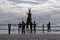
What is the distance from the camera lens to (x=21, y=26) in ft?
121

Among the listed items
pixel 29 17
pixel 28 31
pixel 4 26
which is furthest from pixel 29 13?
pixel 4 26

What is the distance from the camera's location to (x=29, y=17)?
34.6 metres

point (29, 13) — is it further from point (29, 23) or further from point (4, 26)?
point (4, 26)

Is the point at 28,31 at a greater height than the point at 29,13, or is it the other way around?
the point at 29,13

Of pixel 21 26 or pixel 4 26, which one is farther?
pixel 4 26

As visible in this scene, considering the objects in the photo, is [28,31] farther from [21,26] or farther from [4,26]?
[4,26]

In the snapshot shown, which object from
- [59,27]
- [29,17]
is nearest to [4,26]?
[59,27]

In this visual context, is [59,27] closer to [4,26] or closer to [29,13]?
[4,26]

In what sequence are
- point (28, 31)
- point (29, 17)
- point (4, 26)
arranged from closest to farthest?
point (29, 17)
point (28, 31)
point (4, 26)

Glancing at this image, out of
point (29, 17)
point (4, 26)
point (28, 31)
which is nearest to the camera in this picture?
point (29, 17)

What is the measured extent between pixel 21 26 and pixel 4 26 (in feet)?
36.6

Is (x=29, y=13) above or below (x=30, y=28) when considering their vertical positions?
above

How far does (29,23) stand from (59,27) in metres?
14.5

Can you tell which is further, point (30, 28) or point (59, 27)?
point (59, 27)
